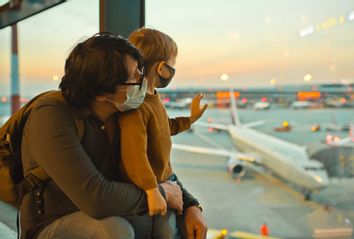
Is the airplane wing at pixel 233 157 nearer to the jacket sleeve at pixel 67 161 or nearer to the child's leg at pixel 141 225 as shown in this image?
the child's leg at pixel 141 225

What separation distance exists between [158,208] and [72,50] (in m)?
0.39

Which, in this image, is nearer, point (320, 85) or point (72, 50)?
point (72, 50)

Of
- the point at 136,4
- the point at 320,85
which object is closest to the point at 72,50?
the point at 136,4

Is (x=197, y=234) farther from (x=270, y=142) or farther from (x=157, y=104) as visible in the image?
(x=270, y=142)

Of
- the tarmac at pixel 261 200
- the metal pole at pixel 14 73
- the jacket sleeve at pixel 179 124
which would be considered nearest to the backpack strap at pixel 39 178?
the jacket sleeve at pixel 179 124

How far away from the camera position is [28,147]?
0.80 m

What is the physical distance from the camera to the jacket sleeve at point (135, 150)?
872 mm

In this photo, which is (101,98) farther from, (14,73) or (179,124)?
(14,73)

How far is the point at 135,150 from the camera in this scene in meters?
0.87

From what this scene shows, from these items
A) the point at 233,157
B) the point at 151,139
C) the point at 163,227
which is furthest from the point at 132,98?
the point at 233,157

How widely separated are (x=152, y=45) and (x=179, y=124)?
28 centimetres

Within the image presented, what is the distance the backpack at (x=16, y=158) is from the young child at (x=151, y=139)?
0.12 meters

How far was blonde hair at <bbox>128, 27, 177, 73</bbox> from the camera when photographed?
3.18 ft

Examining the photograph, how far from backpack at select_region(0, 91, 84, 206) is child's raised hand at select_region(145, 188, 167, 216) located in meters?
0.20
